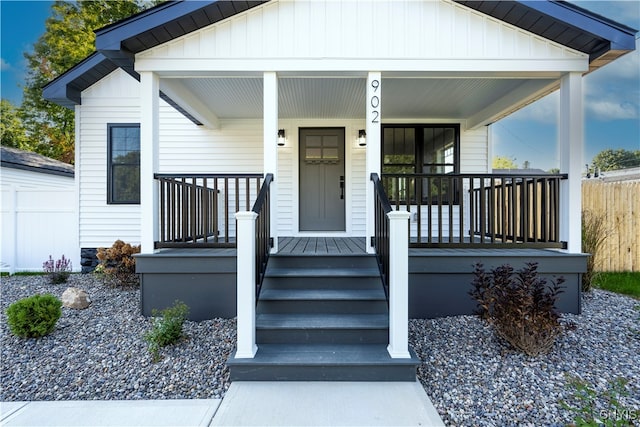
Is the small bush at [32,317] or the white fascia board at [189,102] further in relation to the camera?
the white fascia board at [189,102]

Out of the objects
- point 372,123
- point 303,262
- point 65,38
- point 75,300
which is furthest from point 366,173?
point 65,38

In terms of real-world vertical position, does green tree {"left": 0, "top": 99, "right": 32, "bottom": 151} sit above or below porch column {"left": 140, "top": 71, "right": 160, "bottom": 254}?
above

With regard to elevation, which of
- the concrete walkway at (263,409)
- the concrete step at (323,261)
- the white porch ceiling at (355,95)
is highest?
the white porch ceiling at (355,95)

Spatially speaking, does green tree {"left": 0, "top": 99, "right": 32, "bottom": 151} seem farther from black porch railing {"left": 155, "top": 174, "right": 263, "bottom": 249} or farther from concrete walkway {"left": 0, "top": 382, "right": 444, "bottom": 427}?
concrete walkway {"left": 0, "top": 382, "right": 444, "bottom": 427}

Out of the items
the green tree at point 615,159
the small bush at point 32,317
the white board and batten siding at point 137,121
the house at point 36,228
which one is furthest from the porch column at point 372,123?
the green tree at point 615,159

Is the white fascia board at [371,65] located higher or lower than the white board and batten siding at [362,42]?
lower

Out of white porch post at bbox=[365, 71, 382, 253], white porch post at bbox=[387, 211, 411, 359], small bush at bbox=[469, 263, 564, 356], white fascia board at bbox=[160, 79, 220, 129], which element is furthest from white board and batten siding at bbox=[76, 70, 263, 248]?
small bush at bbox=[469, 263, 564, 356]

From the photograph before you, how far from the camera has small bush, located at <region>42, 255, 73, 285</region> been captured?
572 cm

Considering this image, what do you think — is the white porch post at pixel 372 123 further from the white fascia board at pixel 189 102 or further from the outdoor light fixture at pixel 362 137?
the white fascia board at pixel 189 102

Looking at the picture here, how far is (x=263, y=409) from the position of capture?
228 centimetres

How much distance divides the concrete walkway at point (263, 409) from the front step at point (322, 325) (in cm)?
11

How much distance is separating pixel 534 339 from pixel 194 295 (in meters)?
3.42

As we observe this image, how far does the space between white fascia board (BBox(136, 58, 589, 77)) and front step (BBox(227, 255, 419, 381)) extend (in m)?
2.27

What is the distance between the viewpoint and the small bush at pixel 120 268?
5.19 metres
